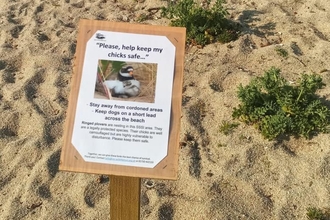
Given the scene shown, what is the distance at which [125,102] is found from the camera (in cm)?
226

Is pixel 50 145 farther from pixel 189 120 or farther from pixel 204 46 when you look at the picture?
pixel 204 46

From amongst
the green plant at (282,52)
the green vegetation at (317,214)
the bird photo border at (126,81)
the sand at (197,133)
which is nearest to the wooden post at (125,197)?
the bird photo border at (126,81)

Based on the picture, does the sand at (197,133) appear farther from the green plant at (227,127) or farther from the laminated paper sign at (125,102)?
the laminated paper sign at (125,102)

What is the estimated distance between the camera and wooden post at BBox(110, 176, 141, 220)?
2.30m

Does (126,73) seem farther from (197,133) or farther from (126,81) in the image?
(197,133)

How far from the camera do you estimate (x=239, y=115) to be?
12.2 ft

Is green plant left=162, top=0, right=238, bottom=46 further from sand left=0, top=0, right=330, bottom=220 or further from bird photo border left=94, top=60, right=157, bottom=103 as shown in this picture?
bird photo border left=94, top=60, right=157, bottom=103

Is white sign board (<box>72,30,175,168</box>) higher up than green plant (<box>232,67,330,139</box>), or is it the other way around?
white sign board (<box>72,30,175,168</box>)

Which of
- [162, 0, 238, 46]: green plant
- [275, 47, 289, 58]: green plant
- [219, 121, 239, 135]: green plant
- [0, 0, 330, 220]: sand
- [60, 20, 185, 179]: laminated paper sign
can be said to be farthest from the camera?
[162, 0, 238, 46]: green plant

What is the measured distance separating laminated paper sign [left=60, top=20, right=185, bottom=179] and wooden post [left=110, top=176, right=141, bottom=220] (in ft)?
0.28

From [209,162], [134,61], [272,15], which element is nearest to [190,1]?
[272,15]

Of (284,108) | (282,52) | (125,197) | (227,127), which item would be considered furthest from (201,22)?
(125,197)

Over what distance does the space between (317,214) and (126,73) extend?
58.3 inches

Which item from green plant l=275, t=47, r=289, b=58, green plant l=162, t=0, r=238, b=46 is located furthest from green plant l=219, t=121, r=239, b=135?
green plant l=162, t=0, r=238, b=46
